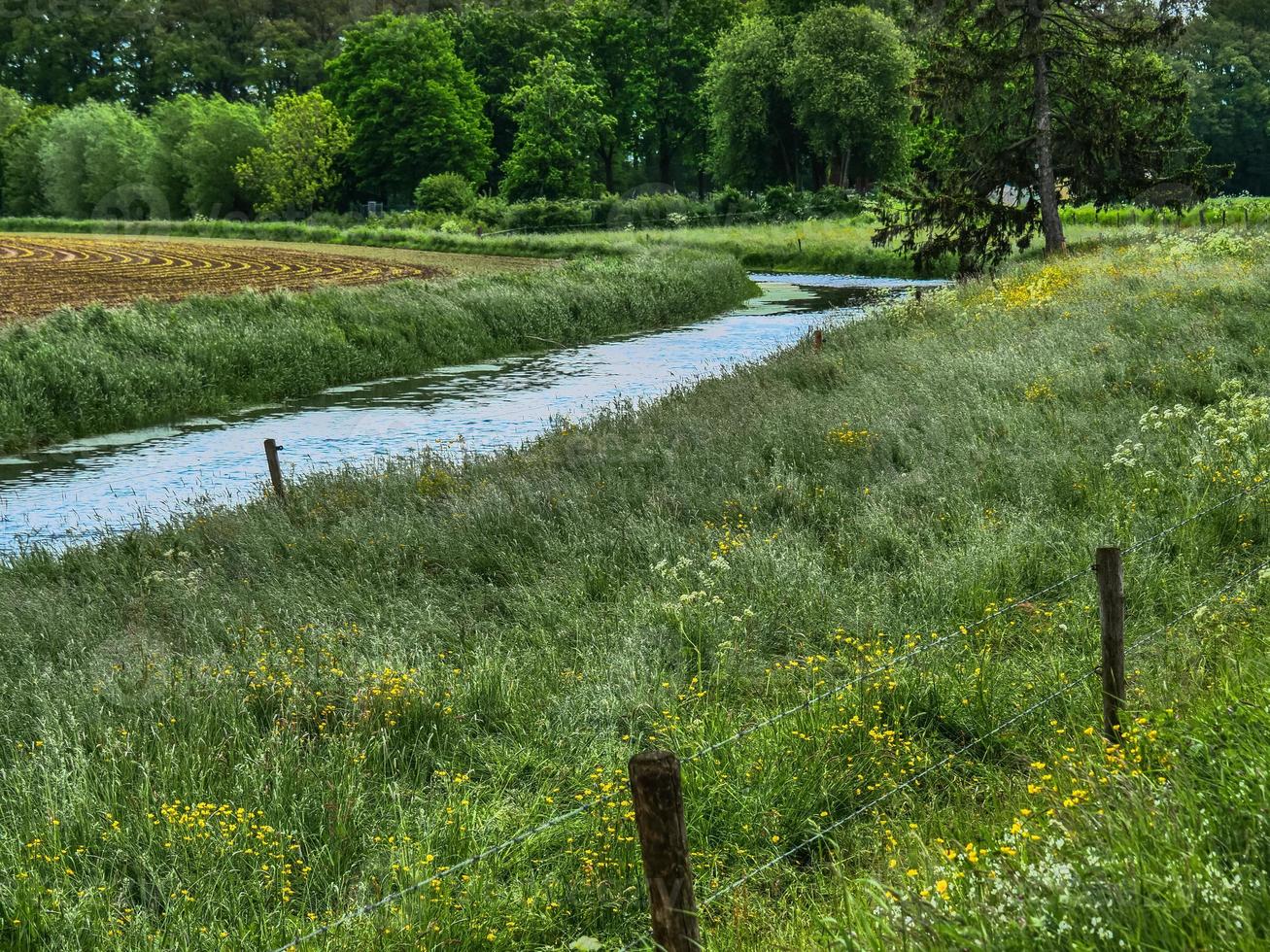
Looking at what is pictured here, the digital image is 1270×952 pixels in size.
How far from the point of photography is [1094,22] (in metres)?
31.9

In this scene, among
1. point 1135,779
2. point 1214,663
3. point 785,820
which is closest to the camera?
point 1135,779

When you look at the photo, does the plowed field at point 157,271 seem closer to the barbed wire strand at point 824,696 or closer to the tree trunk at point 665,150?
the barbed wire strand at point 824,696

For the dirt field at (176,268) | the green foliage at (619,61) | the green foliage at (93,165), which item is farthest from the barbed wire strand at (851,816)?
the green foliage at (93,165)

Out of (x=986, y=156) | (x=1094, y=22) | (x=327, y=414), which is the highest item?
(x=1094, y=22)

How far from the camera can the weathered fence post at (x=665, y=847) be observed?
3160 mm

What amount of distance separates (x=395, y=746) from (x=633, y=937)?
2306mm

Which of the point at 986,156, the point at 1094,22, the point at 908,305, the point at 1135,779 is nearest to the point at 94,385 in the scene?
→ the point at 908,305

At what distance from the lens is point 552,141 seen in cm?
7731

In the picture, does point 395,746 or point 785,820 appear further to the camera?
point 395,746

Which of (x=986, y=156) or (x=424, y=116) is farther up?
(x=424, y=116)

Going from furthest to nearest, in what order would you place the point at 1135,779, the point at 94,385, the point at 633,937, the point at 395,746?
the point at 94,385 → the point at 395,746 → the point at 633,937 → the point at 1135,779

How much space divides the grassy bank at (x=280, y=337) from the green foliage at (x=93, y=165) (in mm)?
69522

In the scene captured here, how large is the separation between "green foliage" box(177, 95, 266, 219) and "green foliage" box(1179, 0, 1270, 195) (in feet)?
228

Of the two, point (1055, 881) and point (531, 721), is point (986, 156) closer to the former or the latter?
point (531, 721)
